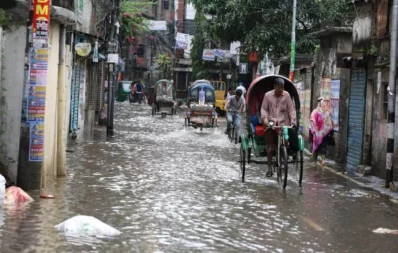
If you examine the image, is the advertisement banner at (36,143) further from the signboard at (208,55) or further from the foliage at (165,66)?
the foliage at (165,66)

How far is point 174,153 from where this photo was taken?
18.8 meters

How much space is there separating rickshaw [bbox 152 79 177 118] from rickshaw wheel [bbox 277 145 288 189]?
27.8 metres

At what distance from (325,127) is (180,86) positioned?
55.0 meters

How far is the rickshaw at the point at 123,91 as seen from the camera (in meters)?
67.7

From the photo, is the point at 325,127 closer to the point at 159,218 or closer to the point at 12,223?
the point at 159,218

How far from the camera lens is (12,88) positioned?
1052cm

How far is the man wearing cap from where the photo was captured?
13.1m

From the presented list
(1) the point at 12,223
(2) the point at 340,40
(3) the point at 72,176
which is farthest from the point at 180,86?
(1) the point at 12,223

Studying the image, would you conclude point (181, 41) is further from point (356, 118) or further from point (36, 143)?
point (36, 143)

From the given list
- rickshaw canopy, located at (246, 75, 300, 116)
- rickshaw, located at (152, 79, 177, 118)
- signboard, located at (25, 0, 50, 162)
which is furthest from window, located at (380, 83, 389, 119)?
rickshaw, located at (152, 79, 177, 118)

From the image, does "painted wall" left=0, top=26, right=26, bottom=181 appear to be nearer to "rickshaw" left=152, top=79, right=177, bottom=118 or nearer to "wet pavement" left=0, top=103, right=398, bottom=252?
"wet pavement" left=0, top=103, right=398, bottom=252

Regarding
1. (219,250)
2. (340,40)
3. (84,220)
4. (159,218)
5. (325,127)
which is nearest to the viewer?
(219,250)

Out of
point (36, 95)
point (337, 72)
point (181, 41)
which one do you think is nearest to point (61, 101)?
point (36, 95)

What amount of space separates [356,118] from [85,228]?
36.5ft
